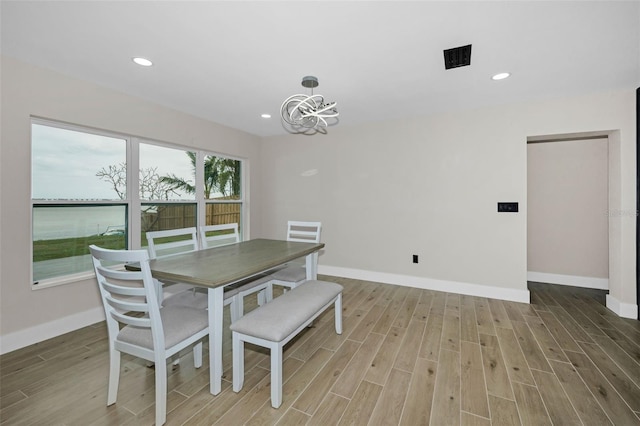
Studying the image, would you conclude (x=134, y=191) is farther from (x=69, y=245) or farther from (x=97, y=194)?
(x=69, y=245)

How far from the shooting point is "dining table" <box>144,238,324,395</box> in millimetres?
1630

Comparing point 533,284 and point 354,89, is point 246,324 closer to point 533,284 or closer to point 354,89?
point 354,89

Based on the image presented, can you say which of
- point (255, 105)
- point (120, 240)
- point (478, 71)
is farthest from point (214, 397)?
point (478, 71)

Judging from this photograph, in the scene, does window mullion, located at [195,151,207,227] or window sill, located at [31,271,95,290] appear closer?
window sill, located at [31,271,95,290]

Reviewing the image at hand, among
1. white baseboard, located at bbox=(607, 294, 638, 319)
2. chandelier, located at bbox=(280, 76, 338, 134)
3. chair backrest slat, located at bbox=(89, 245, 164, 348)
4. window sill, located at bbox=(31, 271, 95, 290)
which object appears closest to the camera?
chair backrest slat, located at bbox=(89, 245, 164, 348)

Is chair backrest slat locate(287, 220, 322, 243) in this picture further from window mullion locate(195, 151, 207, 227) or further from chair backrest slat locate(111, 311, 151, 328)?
chair backrest slat locate(111, 311, 151, 328)

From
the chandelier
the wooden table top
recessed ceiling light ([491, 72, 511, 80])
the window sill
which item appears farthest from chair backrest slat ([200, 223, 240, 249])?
recessed ceiling light ([491, 72, 511, 80])

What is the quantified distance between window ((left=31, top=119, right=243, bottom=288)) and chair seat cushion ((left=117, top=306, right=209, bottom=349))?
162 centimetres

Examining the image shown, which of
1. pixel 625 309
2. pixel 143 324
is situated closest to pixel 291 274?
pixel 143 324

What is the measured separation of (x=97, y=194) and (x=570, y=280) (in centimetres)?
611

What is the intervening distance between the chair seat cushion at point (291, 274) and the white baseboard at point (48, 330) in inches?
74.1

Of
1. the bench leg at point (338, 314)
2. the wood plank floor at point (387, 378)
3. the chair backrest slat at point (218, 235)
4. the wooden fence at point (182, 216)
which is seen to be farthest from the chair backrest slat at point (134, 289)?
the wooden fence at point (182, 216)

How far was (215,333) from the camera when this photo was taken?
5.55 ft

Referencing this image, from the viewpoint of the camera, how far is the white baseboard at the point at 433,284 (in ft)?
10.9
